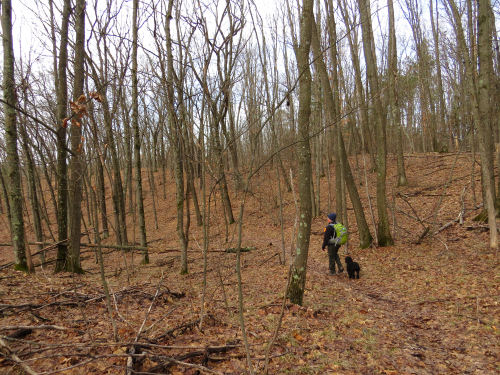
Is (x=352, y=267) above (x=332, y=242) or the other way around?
the other way around

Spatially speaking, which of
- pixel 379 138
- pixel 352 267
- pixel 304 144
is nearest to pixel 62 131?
pixel 304 144

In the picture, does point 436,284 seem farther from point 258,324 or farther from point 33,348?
point 33,348

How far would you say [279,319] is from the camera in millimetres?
2549

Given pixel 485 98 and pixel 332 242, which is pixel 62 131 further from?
pixel 485 98

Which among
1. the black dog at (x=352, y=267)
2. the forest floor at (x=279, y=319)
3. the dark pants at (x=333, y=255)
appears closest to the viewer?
the forest floor at (x=279, y=319)

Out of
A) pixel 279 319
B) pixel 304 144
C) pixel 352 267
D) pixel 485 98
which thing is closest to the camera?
pixel 279 319

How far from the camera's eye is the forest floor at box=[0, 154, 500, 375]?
116 inches

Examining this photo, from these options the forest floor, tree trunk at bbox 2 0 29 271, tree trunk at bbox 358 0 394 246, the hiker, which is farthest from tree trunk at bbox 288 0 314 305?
tree trunk at bbox 2 0 29 271

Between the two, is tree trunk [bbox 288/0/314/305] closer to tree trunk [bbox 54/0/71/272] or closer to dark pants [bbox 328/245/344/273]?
dark pants [bbox 328/245/344/273]

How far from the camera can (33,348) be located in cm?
296

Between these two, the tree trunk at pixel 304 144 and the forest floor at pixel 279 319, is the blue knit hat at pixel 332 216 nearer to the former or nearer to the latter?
the forest floor at pixel 279 319

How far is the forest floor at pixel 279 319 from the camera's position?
296cm

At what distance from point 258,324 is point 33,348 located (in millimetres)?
2663

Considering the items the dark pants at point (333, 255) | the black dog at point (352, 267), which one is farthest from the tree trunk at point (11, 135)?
the black dog at point (352, 267)
